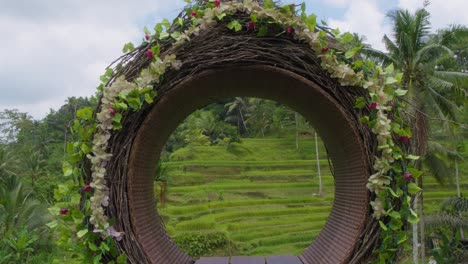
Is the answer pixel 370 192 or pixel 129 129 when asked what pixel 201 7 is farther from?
pixel 370 192

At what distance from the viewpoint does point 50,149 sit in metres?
39.5

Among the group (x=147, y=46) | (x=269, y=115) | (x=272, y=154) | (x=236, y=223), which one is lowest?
(x=236, y=223)

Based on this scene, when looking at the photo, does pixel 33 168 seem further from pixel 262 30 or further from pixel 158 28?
pixel 262 30

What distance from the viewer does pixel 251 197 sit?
21.6 m

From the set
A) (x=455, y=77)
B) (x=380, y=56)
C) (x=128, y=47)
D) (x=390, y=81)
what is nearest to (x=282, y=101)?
(x=390, y=81)

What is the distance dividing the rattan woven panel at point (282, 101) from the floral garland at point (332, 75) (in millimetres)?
88

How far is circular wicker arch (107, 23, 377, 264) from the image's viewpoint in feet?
5.90

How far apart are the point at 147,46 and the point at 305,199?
20091mm

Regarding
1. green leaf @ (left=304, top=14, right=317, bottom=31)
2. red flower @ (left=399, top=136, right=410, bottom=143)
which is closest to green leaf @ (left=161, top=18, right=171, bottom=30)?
green leaf @ (left=304, top=14, right=317, bottom=31)

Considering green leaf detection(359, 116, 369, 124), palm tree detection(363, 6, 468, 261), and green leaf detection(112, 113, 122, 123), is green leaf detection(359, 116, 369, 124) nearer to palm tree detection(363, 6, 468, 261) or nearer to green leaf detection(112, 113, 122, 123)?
green leaf detection(112, 113, 122, 123)

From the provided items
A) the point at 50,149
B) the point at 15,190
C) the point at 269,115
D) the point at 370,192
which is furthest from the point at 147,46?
the point at 50,149

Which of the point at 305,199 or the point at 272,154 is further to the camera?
the point at 272,154

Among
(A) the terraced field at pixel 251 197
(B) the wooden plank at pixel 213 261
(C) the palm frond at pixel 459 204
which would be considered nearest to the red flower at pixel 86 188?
(B) the wooden plank at pixel 213 261

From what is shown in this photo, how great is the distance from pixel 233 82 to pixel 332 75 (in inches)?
20.0
